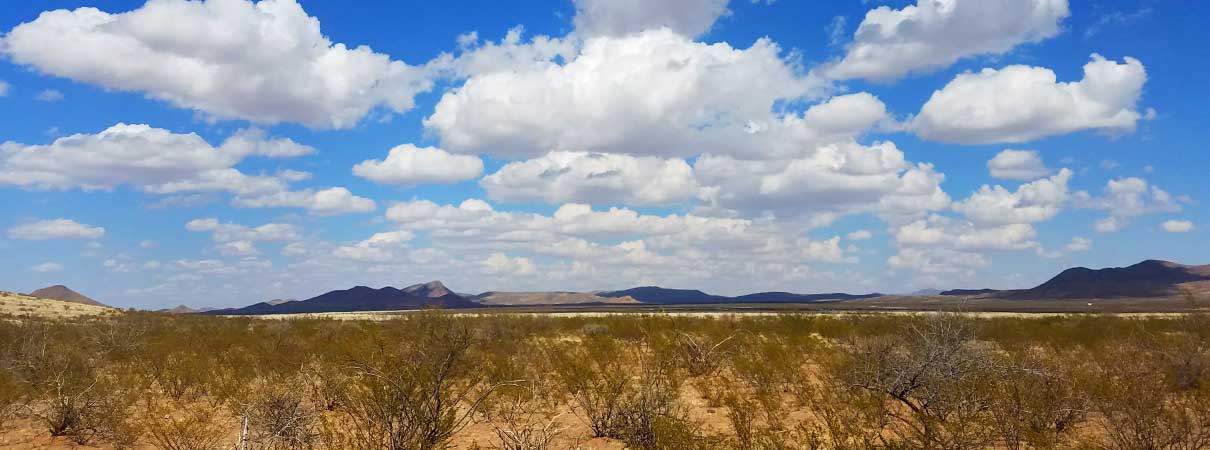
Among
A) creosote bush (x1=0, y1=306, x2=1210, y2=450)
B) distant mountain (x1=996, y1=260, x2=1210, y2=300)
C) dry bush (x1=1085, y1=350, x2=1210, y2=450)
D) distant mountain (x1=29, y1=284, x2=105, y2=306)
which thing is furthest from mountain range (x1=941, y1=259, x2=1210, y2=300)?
distant mountain (x1=29, y1=284, x2=105, y2=306)

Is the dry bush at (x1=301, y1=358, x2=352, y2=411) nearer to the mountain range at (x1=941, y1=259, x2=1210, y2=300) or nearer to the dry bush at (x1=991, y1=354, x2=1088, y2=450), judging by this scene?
the dry bush at (x1=991, y1=354, x2=1088, y2=450)

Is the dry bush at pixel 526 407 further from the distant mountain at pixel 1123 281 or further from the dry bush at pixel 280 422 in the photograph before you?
the distant mountain at pixel 1123 281

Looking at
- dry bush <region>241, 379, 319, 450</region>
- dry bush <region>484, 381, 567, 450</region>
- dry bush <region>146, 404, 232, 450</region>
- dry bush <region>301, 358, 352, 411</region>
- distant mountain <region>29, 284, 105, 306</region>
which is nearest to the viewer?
dry bush <region>146, 404, 232, 450</region>

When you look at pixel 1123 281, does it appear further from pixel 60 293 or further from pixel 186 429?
pixel 60 293

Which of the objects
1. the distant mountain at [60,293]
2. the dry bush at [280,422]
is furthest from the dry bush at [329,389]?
the distant mountain at [60,293]

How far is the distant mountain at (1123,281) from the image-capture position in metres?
149

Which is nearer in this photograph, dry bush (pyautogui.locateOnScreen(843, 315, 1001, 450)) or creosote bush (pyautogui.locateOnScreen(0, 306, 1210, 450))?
dry bush (pyautogui.locateOnScreen(843, 315, 1001, 450))

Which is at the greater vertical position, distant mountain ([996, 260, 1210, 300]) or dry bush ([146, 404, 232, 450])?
distant mountain ([996, 260, 1210, 300])

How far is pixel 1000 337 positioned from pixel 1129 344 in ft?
20.6

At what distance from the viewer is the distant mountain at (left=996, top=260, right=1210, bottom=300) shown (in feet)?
489

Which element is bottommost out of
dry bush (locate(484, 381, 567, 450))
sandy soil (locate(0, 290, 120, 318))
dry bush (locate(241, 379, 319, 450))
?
dry bush (locate(484, 381, 567, 450))

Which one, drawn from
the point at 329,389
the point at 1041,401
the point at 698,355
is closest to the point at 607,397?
the point at 329,389

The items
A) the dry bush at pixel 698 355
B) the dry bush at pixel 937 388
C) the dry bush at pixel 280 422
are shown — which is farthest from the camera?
the dry bush at pixel 698 355

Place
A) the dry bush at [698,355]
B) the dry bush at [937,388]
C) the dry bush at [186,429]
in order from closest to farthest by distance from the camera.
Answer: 1. the dry bush at [937,388]
2. the dry bush at [186,429]
3. the dry bush at [698,355]
